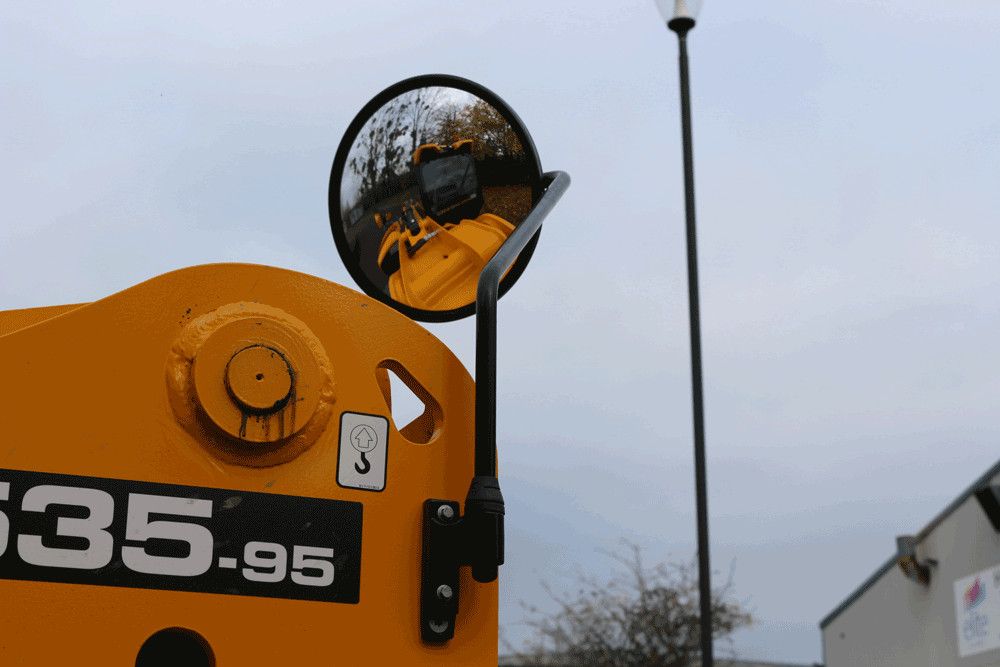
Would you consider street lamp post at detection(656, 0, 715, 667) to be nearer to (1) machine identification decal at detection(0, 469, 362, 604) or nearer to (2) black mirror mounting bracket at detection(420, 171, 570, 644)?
(2) black mirror mounting bracket at detection(420, 171, 570, 644)

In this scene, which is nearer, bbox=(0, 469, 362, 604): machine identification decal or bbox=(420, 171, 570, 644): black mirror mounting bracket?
bbox=(0, 469, 362, 604): machine identification decal

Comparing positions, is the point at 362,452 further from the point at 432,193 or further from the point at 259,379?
the point at 432,193


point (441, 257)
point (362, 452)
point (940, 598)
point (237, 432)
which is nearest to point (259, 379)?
point (237, 432)

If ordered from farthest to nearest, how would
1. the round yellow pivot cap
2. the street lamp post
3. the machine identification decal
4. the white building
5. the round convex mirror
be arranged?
the white building < the street lamp post < the round convex mirror < the round yellow pivot cap < the machine identification decal

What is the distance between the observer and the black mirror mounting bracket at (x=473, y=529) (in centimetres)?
207

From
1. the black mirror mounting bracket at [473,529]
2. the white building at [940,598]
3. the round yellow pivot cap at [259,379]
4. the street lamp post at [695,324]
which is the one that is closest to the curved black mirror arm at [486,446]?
the black mirror mounting bracket at [473,529]

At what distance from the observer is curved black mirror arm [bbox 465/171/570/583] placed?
2072 millimetres

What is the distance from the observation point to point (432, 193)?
247 centimetres

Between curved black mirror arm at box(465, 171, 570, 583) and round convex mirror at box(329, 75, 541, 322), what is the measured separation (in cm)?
21

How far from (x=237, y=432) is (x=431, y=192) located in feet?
2.41

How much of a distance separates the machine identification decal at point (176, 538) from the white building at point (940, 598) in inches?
662

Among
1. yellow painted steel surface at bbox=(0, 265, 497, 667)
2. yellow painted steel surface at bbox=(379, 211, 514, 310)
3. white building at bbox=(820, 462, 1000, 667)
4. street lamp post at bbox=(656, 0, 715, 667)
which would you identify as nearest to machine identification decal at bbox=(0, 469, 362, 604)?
yellow painted steel surface at bbox=(0, 265, 497, 667)

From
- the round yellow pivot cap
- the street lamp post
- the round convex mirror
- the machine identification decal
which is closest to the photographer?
the machine identification decal

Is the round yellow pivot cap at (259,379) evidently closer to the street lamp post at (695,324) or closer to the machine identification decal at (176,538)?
the machine identification decal at (176,538)
